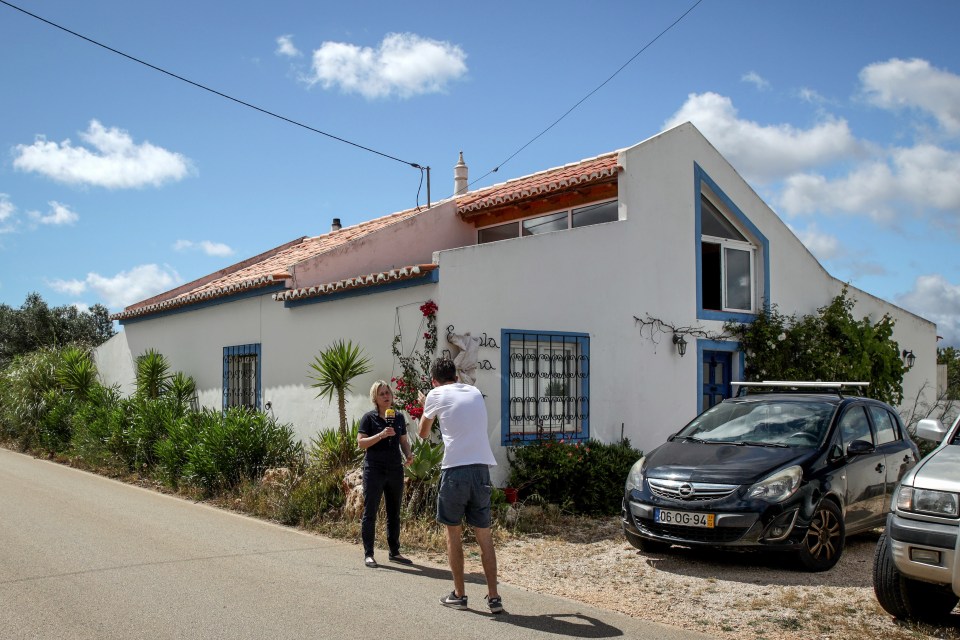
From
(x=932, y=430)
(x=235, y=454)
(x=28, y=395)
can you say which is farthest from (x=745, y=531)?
(x=28, y=395)

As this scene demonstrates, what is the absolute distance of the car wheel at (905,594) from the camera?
5.50 metres

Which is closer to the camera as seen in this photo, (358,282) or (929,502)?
(929,502)

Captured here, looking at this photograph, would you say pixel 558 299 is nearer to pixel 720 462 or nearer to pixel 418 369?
pixel 418 369

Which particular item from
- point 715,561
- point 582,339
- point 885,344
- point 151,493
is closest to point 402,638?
point 715,561

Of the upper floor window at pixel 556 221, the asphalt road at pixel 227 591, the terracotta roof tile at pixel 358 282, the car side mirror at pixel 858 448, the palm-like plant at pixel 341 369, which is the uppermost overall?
the upper floor window at pixel 556 221

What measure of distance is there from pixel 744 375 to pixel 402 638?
33.1 ft

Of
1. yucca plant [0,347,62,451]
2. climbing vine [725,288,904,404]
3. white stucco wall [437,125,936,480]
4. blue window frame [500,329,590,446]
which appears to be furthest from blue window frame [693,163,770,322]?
yucca plant [0,347,62,451]

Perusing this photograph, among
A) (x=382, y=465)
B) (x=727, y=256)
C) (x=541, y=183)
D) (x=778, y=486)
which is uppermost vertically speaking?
(x=541, y=183)

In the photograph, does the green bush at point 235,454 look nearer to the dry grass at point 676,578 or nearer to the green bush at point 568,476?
the dry grass at point 676,578

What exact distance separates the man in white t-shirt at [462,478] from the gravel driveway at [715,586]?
3.40 feet

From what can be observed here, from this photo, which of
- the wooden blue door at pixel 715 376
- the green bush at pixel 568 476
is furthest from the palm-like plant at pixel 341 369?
the wooden blue door at pixel 715 376

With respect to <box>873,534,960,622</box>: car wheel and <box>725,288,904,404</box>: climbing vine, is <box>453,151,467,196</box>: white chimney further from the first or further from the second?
<box>873,534,960,622</box>: car wheel

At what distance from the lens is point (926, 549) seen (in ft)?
16.8

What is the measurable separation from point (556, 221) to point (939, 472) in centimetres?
927
